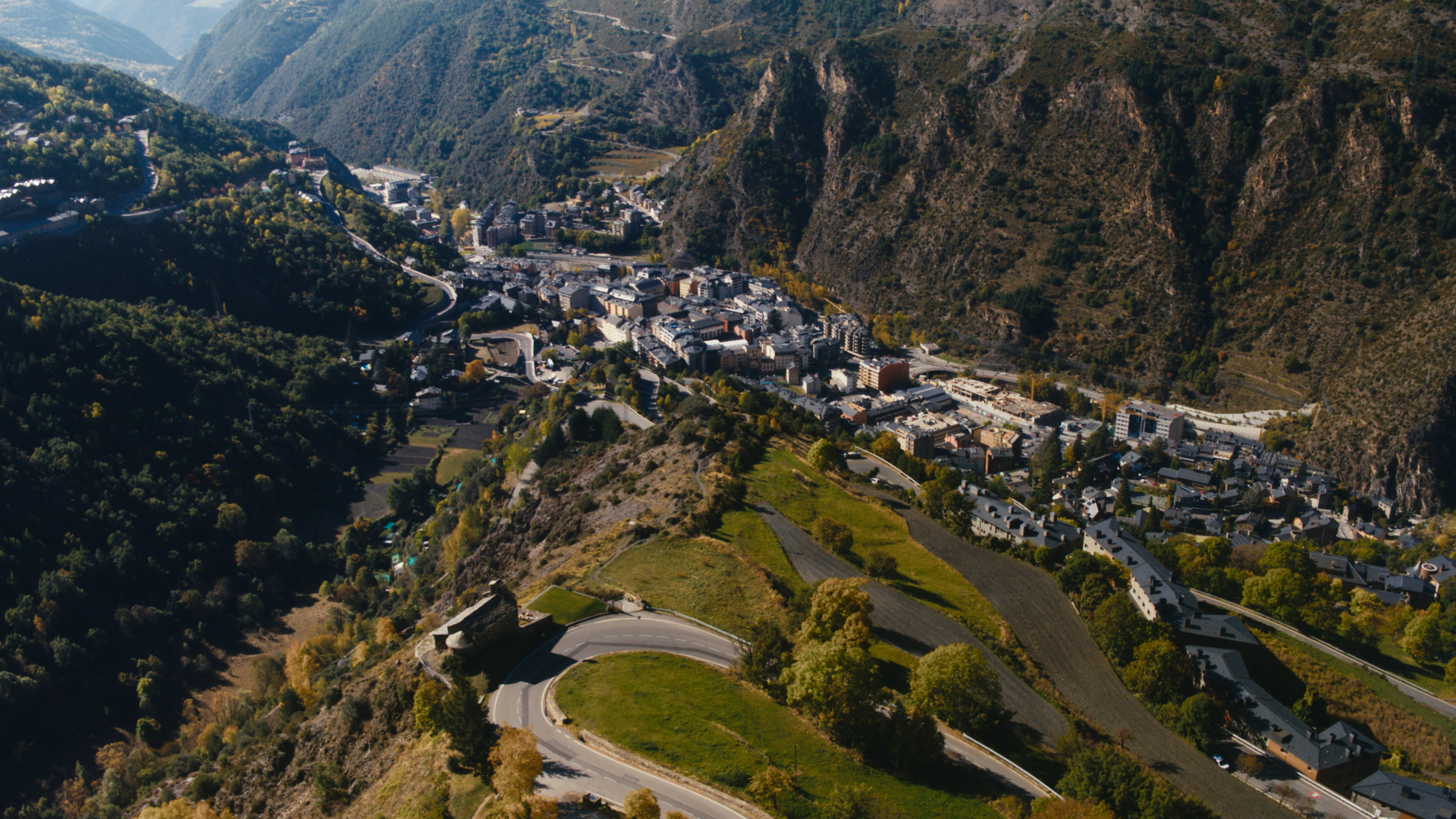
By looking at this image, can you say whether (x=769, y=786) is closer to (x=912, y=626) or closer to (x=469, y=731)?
(x=469, y=731)

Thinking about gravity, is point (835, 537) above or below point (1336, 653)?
above

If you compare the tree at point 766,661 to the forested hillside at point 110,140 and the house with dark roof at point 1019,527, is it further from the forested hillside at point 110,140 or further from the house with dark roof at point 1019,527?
the forested hillside at point 110,140

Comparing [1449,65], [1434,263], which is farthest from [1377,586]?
[1449,65]

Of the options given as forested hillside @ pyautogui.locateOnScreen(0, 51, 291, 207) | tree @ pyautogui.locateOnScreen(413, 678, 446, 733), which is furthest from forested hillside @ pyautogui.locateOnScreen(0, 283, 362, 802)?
tree @ pyautogui.locateOnScreen(413, 678, 446, 733)

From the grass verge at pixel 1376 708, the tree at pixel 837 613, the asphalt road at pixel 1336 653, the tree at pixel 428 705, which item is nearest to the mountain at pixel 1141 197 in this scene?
the asphalt road at pixel 1336 653

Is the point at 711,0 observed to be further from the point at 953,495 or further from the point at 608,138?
the point at 953,495

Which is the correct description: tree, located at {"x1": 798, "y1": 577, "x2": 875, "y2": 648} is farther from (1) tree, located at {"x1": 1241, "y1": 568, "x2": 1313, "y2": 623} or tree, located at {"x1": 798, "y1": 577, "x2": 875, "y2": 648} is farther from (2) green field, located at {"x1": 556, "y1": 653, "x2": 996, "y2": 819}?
(1) tree, located at {"x1": 1241, "y1": 568, "x2": 1313, "y2": 623}

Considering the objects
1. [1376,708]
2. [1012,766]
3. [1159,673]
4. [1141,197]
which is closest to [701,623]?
[1012,766]
